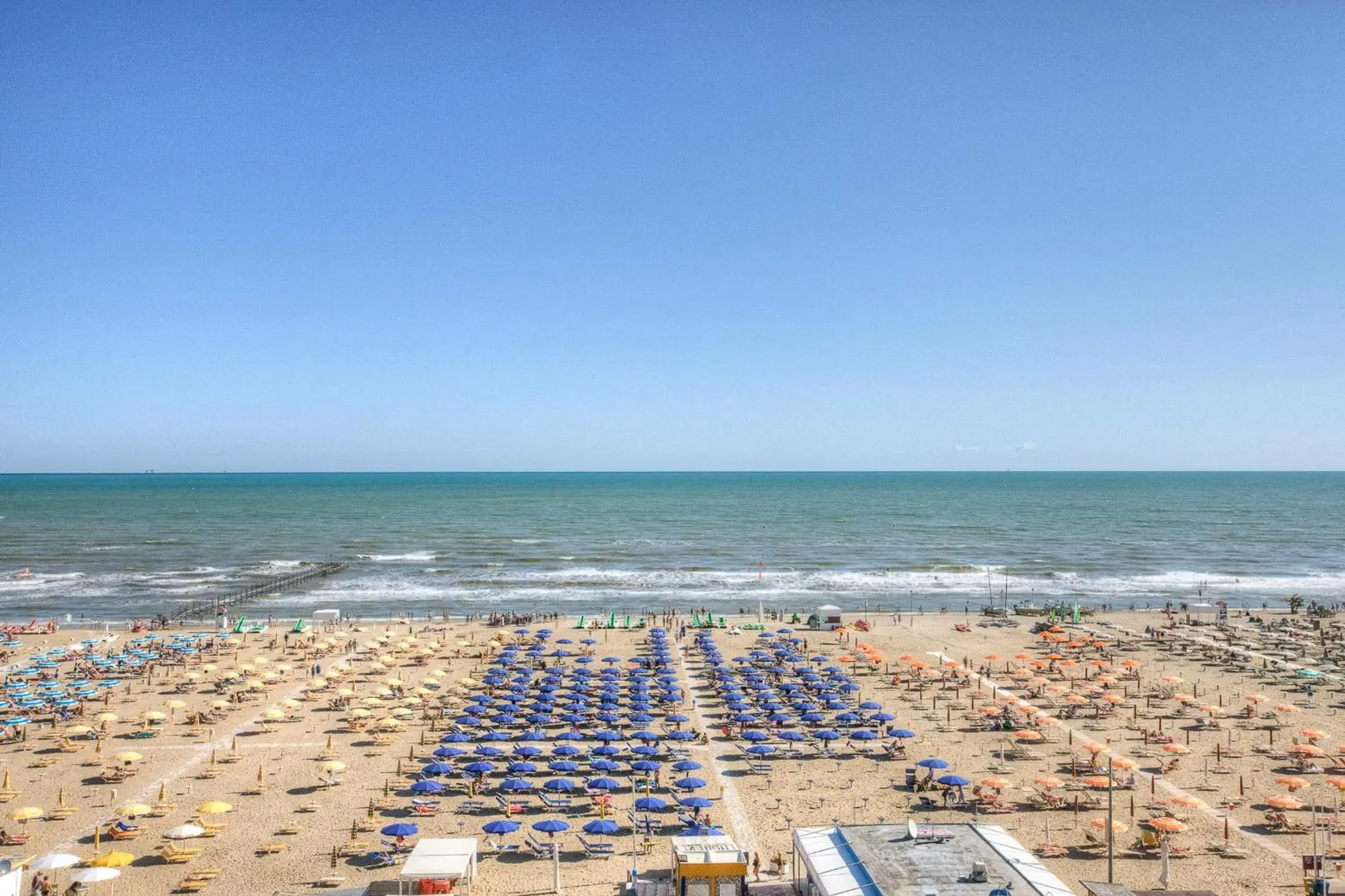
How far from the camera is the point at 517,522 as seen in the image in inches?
5709

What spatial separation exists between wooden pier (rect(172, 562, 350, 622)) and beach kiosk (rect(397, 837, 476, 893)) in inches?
1917

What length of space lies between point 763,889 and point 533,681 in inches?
963

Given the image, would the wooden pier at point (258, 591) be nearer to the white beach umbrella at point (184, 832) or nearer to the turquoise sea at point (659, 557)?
the turquoise sea at point (659, 557)

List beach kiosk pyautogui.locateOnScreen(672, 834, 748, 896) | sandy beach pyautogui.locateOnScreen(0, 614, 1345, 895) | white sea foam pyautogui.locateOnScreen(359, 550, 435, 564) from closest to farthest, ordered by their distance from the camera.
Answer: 1. beach kiosk pyautogui.locateOnScreen(672, 834, 748, 896)
2. sandy beach pyautogui.locateOnScreen(0, 614, 1345, 895)
3. white sea foam pyautogui.locateOnScreen(359, 550, 435, 564)

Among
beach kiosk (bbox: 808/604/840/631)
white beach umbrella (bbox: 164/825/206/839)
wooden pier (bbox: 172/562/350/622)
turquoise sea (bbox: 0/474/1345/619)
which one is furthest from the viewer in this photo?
turquoise sea (bbox: 0/474/1345/619)

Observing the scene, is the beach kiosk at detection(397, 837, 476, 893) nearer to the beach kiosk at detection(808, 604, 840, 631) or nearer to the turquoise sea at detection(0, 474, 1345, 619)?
the beach kiosk at detection(808, 604, 840, 631)

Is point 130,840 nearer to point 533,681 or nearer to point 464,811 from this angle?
point 464,811

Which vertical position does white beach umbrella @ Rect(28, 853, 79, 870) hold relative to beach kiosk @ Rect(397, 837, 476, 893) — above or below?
below

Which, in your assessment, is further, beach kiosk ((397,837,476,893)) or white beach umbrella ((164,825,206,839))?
white beach umbrella ((164,825,206,839))

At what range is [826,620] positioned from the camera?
5716cm

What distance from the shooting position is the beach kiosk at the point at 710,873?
17.9 metres

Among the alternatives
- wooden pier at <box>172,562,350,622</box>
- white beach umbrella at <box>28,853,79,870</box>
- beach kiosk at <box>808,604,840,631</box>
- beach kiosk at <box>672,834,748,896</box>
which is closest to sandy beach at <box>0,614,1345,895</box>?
white beach umbrella at <box>28,853,79,870</box>

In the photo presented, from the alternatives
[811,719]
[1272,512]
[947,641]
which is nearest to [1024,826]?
[811,719]

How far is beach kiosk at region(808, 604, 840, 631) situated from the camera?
57000 millimetres
